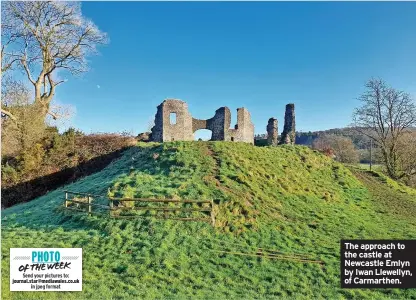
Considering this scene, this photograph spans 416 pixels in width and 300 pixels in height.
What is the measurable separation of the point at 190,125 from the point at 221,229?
57.9ft

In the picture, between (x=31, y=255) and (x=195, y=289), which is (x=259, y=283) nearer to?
(x=195, y=289)

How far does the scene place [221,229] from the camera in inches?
498

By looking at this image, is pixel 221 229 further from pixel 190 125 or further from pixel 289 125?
pixel 289 125

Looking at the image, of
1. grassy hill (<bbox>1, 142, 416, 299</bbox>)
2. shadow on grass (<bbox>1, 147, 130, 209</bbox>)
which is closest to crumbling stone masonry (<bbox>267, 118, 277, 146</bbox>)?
grassy hill (<bbox>1, 142, 416, 299</bbox>)

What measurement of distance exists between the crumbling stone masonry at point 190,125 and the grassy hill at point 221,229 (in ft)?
16.0

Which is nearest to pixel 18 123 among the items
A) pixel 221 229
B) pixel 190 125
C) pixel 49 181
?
pixel 49 181

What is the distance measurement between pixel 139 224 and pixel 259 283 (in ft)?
18.1

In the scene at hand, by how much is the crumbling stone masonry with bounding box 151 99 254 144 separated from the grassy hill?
4878 mm

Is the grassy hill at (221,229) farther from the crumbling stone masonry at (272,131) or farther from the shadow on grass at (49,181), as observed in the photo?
the crumbling stone masonry at (272,131)

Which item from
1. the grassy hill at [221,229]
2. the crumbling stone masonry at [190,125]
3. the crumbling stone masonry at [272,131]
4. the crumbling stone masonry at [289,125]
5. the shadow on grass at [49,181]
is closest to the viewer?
the grassy hill at [221,229]

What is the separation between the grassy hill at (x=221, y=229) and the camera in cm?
900

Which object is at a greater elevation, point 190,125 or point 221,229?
point 190,125

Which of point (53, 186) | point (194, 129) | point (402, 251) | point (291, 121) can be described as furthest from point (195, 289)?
point (291, 121)

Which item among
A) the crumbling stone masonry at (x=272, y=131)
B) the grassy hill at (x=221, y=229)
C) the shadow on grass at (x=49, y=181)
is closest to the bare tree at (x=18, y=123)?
the shadow on grass at (x=49, y=181)
